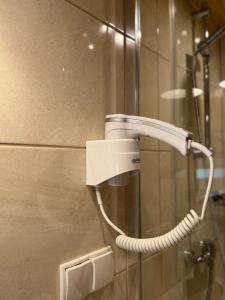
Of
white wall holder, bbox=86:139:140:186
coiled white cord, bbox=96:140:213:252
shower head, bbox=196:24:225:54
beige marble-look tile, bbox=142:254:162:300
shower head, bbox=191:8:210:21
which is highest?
shower head, bbox=191:8:210:21

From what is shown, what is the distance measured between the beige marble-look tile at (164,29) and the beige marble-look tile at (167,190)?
33 cm

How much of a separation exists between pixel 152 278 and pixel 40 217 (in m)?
0.44

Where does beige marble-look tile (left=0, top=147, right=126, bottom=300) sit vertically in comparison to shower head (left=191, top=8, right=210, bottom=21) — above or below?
below

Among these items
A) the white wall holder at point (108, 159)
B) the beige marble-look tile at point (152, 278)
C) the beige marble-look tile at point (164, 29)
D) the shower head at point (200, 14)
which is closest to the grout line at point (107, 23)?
the beige marble-look tile at point (164, 29)

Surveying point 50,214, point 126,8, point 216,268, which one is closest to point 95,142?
point 50,214

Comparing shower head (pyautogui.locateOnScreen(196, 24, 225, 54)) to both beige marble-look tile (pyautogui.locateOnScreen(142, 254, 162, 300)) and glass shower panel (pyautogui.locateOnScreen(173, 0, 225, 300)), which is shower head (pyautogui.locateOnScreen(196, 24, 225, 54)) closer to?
glass shower panel (pyautogui.locateOnScreen(173, 0, 225, 300))

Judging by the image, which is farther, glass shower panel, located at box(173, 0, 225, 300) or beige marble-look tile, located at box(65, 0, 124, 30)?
glass shower panel, located at box(173, 0, 225, 300)

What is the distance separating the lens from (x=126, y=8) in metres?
0.71

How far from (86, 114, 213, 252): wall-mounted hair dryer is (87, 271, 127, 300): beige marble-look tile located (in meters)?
0.11

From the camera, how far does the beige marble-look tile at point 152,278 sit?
72 cm

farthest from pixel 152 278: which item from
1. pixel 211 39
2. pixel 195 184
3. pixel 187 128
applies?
pixel 211 39

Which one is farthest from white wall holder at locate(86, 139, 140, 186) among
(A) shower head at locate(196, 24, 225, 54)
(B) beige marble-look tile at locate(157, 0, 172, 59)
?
(A) shower head at locate(196, 24, 225, 54)

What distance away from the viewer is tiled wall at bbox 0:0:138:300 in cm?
43

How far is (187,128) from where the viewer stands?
91 centimetres
